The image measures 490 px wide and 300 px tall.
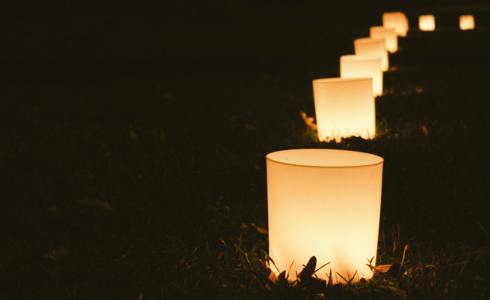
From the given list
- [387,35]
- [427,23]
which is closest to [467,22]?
[427,23]

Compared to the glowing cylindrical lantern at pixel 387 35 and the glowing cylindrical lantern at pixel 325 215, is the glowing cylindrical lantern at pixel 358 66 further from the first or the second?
the glowing cylindrical lantern at pixel 387 35

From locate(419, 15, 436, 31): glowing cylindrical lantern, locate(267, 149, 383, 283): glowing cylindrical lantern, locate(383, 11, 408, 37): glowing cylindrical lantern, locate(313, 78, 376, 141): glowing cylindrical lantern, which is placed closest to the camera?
locate(267, 149, 383, 283): glowing cylindrical lantern

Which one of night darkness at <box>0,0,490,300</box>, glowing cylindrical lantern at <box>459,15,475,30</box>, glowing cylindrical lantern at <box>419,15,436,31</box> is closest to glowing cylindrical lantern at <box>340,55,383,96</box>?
night darkness at <box>0,0,490,300</box>

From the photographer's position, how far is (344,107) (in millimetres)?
4273

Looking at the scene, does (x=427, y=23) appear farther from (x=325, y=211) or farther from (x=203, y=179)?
(x=325, y=211)

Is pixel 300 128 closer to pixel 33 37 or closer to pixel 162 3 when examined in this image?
pixel 33 37

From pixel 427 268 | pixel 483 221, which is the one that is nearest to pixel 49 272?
pixel 427 268

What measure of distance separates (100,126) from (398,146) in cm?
285

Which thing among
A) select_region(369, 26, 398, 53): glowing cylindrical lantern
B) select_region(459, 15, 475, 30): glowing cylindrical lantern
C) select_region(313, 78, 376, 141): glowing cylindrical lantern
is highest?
select_region(459, 15, 475, 30): glowing cylindrical lantern

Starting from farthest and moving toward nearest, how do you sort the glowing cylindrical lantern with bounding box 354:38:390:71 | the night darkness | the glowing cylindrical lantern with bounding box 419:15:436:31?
1. the glowing cylindrical lantern with bounding box 419:15:436:31
2. the glowing cylindrical lantern with bounding box 354:38:390:71
3. the night darkness

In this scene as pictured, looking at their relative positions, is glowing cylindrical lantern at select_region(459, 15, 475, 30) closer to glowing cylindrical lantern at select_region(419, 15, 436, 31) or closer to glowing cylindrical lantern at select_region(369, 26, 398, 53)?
glowing cylindrical lantern at select_region(419, 15, 436, 31)

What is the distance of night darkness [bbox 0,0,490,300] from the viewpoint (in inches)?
101

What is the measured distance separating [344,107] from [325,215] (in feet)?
7.10

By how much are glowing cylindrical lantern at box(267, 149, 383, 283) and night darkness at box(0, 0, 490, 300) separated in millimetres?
69
